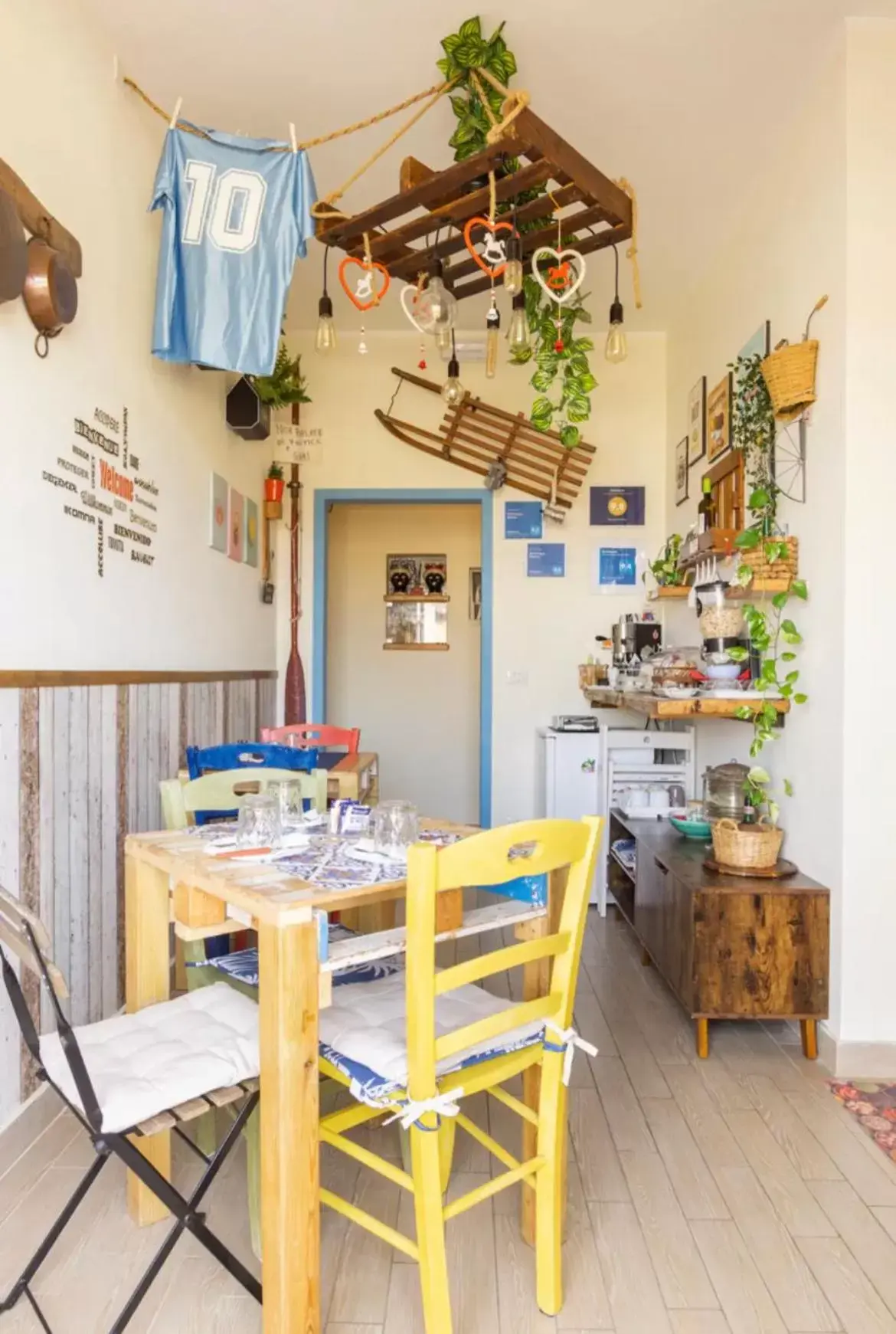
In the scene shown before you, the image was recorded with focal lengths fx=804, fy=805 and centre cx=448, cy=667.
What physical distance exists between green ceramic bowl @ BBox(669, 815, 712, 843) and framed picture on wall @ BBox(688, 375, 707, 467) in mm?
1848

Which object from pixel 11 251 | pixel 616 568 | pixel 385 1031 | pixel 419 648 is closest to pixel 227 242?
pixel 11 251

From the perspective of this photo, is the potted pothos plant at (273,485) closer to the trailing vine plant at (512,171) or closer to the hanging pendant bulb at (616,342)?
the trailing vine plant at (512,171)

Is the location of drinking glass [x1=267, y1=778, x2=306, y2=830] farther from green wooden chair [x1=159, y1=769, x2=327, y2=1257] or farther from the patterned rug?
the patterned rug

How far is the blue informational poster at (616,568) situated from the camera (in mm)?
4625

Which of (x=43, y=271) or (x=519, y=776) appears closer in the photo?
(x=43, y=271)

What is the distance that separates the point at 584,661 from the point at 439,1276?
3571 mm

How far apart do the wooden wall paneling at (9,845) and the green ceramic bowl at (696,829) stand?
2276 millimetres

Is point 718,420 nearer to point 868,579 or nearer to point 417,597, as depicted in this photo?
point 868,579

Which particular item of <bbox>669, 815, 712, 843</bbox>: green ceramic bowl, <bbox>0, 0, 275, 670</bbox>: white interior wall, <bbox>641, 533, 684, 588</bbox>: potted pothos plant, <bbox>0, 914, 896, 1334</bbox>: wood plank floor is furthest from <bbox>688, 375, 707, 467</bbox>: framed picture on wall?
<bbox>0, 914, 896, 1334</bbox>: wood plank floor

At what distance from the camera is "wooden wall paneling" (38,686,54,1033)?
2104 millimetres

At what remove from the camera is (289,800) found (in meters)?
1.93

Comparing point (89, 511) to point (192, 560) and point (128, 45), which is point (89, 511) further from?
point (128, 45)

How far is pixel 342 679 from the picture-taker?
6.00 m

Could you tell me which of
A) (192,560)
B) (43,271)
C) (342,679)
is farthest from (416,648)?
(43,271)
